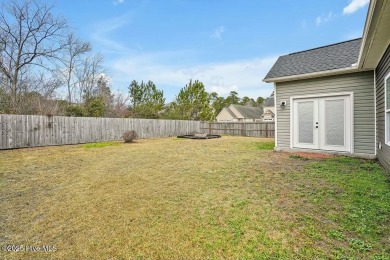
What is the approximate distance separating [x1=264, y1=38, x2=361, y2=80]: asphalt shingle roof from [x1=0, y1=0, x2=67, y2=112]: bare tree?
47.6 ft

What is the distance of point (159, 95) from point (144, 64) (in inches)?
274

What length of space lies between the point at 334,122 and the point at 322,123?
0.32 m

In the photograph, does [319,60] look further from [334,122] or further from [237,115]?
[237,115]

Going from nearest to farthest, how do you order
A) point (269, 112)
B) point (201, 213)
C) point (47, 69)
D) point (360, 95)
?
1. point (201, 213)
2. point (360, 95)
3. point (47, 69)
4. point (269, 112)

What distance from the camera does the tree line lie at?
41.2 feet

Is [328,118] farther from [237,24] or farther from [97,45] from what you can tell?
[97,45]

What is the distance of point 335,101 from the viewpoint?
253 inches

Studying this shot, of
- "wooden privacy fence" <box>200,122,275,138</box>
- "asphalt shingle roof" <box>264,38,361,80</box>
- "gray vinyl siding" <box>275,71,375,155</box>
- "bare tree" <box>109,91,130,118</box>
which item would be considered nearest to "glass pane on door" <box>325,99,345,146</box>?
"gray vinyl siding" <box>275,71,375,155</box>

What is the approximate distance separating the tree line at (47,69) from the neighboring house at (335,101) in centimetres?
1256

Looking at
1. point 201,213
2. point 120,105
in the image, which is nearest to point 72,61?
point 120,105

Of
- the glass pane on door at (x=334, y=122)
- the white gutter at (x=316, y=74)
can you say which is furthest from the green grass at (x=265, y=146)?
the white gutter at (x=316, y=74)

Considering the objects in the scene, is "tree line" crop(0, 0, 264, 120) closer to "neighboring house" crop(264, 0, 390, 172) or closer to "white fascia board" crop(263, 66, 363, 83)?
"white fascia board" crop(263, 66, 363, 83)

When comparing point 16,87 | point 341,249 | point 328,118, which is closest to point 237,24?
point 328,118

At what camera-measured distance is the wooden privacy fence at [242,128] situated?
1618cm
